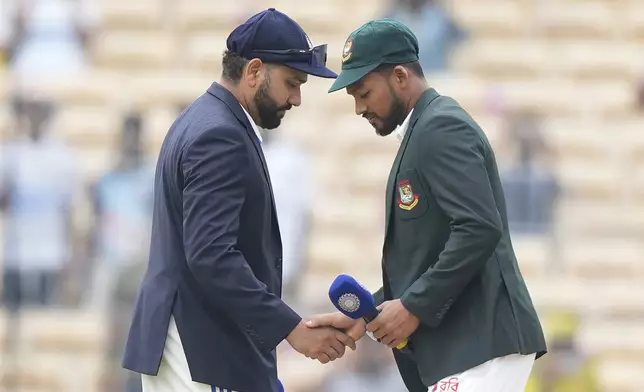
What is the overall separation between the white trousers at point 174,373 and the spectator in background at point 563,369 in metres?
3.98

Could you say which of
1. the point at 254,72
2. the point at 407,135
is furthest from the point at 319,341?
the point at 254,72

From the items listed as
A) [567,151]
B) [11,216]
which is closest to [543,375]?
[567,151]

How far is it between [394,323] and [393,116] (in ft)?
2.27

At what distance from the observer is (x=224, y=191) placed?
181 inches

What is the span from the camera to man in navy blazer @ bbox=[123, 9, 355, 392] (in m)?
4.61

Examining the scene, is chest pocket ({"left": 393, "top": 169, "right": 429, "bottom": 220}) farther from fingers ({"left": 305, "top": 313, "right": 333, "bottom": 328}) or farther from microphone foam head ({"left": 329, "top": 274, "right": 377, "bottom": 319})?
fingers ({"left": 305, "top": 313, "right": 333, "bottom": 328})

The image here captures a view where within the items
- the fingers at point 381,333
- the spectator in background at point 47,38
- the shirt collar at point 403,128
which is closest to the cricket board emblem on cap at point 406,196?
the shirt collar at point 403,128

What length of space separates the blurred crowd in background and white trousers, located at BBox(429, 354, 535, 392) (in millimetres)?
3589

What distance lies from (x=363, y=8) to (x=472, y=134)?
7082 millimetres

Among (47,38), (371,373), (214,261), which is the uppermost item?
(47,38)

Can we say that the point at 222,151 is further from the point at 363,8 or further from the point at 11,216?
the point at 363,8

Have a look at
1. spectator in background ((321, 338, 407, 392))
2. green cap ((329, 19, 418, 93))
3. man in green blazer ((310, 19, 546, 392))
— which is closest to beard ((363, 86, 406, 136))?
man in green blazer ((310, 19, 546, 392))

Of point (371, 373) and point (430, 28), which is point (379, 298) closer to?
point (371, 373)

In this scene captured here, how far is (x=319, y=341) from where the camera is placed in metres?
4.86
